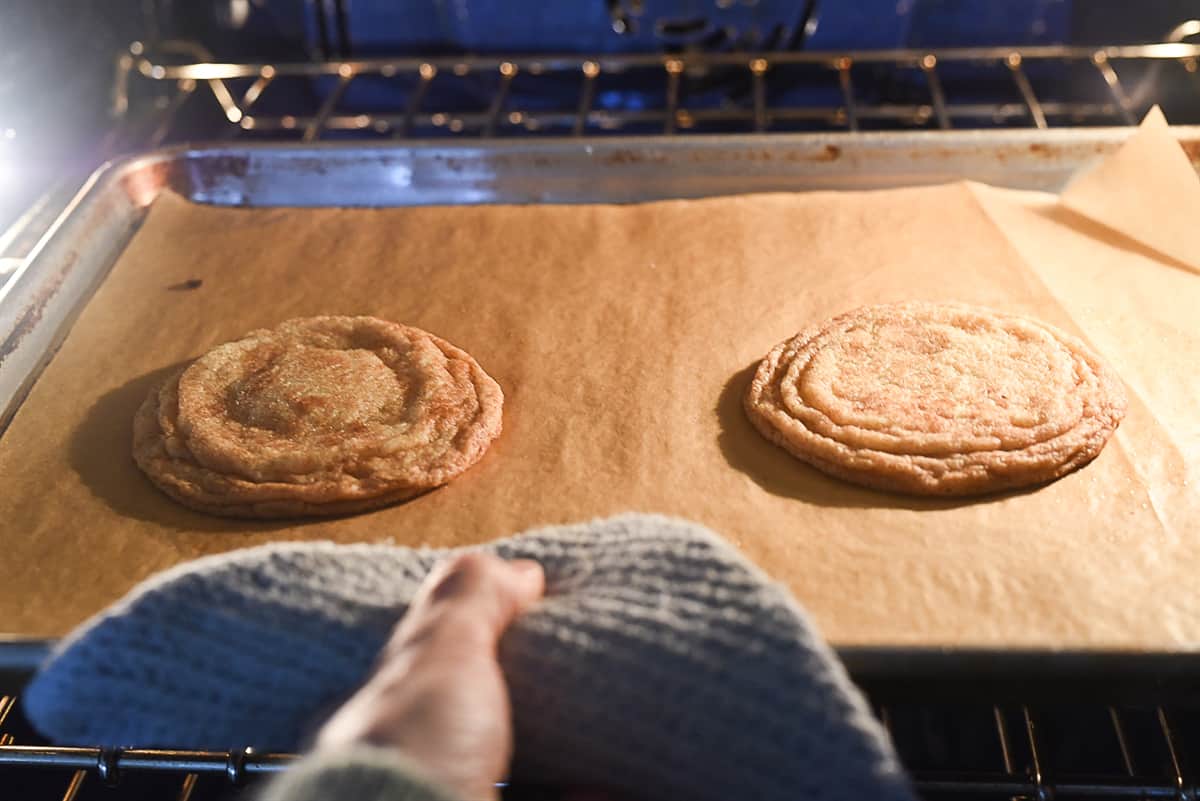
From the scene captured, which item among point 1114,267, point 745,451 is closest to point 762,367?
point 745,451

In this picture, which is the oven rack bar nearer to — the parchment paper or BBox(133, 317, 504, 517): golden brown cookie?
the parchment paper

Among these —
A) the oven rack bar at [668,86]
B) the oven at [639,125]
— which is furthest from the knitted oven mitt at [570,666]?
the oven rack bar at [668,86]

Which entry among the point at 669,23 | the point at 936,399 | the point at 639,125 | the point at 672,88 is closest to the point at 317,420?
the point at 936,399

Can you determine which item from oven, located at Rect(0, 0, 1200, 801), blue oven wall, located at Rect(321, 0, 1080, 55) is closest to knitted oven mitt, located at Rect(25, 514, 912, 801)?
oven, located at Rect(0, 0, 1200, 801)

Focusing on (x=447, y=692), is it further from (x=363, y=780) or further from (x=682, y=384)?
(x=682, y=384)

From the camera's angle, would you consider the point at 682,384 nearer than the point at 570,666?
No

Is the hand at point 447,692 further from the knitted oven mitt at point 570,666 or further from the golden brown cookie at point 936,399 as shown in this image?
the golden brown cookie at point 936,399
